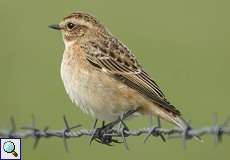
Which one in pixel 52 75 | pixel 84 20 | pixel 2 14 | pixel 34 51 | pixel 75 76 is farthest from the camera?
pixel 2 14

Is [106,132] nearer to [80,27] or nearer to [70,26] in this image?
[80,27]

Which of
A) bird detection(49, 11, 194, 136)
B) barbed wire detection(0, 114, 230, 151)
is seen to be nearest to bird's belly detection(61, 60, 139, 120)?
bird detection(49, 11, 194, 136)

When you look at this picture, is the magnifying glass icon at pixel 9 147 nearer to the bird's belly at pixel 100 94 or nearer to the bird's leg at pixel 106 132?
the bird's leg at pixel 106 132

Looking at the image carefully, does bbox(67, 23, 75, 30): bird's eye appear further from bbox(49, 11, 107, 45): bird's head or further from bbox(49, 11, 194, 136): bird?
bbox(49, 11, 194, 136): bird

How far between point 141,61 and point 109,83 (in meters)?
5.61

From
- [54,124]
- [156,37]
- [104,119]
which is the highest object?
[156,37]

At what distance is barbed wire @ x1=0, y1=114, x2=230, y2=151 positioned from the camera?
657 cm

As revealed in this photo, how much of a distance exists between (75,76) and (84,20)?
1.19 meters

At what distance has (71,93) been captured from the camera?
9477 millimetres

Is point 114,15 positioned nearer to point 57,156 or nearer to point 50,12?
point 50,12

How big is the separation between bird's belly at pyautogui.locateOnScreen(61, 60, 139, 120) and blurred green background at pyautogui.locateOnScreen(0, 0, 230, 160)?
3.26m

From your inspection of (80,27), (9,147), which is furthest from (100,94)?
(80,27)

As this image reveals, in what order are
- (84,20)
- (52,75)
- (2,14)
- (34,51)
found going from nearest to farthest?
1. (84,20)
2. (52,75)
3. (34,51)
4. (2,14)

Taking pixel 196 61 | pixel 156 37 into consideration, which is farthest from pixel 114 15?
pixel 196 61
